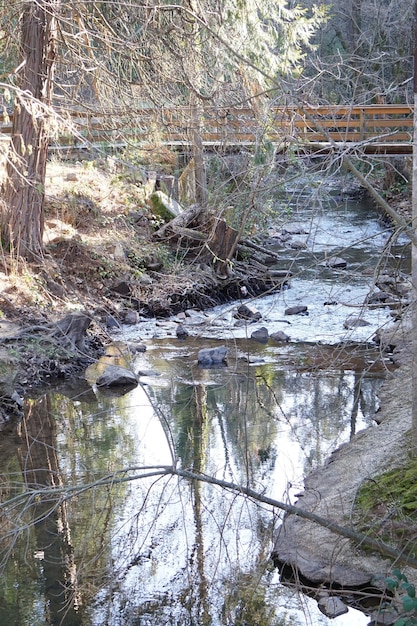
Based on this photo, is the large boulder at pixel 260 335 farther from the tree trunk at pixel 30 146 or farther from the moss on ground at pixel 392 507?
the moss on ground at pixel 392 507

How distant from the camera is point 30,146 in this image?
31.7ft

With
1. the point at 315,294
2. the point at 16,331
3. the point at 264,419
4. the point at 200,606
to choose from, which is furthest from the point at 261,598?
the point at 315,294

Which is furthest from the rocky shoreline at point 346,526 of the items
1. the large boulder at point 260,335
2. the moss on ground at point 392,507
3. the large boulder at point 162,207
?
the large boulder at point 162,207

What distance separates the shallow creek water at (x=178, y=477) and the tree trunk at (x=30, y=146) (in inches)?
74.8

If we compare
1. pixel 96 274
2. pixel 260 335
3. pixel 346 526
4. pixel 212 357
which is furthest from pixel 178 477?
pixel 96 274

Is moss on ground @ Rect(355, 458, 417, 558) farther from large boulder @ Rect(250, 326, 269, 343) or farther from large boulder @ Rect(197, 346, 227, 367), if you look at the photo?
large boulder @ Rect(250, 326, 269, 343)

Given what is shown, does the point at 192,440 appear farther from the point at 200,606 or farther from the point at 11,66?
the point at 11,66

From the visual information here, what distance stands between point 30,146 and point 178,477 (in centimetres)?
607

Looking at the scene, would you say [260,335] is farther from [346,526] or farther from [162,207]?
[346,526]

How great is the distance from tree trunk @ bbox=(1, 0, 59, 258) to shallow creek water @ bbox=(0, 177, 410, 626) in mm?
1899

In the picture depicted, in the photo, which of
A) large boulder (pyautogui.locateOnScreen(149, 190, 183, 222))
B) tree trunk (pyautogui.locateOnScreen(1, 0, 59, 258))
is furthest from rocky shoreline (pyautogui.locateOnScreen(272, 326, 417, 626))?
large boulder (pyautogui.locateOnScreen(149, 190, 183, 222))

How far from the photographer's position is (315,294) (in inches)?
497

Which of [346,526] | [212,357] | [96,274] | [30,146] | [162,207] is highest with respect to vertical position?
[30,146]

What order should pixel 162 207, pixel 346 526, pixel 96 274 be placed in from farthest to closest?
pixel 162 207, pixel 96 274, pixel 346 526
